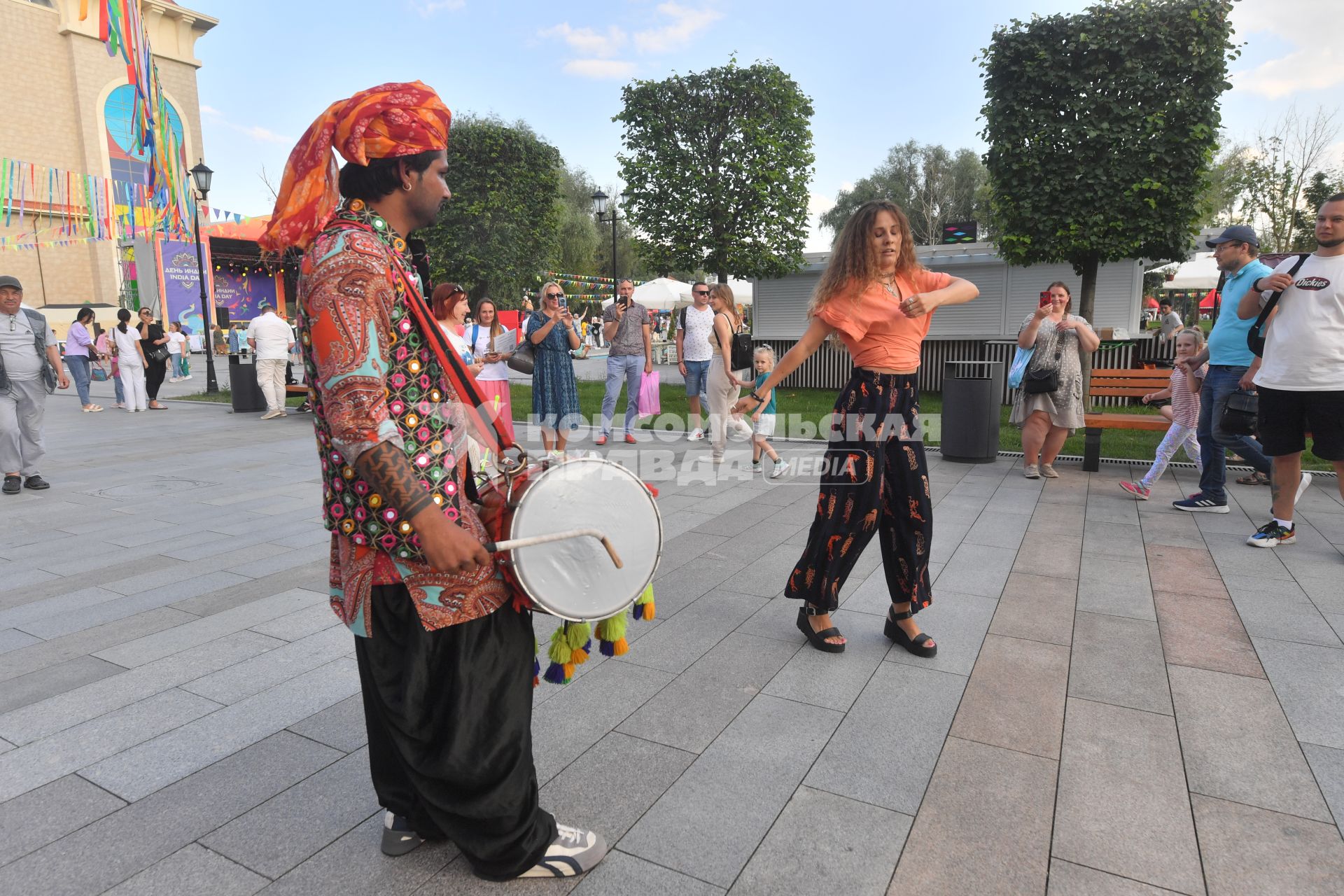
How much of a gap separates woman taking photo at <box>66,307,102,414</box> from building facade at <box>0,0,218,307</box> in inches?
1016

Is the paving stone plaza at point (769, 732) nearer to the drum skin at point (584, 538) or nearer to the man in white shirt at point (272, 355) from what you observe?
the drum skin at point (584, 538)

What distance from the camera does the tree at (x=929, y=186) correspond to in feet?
149

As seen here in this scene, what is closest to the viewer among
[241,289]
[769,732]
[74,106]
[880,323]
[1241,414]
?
[769,732]

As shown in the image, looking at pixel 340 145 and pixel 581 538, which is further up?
pixel 340 145

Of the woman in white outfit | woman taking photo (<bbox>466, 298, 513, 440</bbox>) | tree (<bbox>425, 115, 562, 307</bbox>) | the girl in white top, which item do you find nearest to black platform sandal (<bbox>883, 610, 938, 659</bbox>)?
woman taking photo (<bbox>466, 298, 513, 440</bbox>)

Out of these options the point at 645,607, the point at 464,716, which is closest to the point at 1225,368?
the point at 645,607

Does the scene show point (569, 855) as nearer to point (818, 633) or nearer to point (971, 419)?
point (818, 633)

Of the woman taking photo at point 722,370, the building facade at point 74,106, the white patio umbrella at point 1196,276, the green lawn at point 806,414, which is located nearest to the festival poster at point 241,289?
the building facade at point 74,106

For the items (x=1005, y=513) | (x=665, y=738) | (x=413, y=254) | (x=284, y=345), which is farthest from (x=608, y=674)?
(x=284, y=345)

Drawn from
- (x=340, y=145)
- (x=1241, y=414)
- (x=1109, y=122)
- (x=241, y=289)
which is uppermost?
(x=1109, y=122)

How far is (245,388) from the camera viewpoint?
12992mm

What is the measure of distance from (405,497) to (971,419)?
712cm

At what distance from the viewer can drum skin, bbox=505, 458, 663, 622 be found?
171 centimetres

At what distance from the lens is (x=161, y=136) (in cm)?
1773
